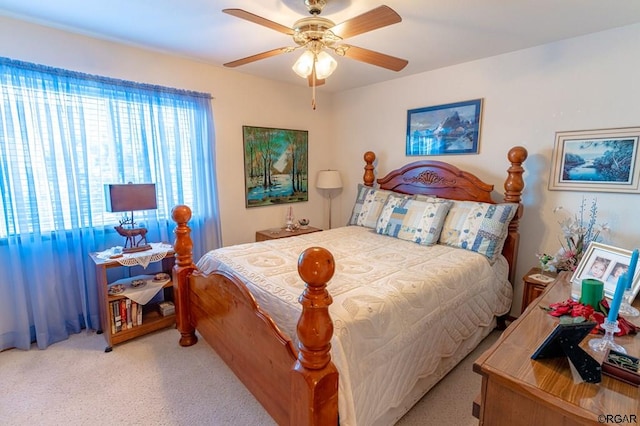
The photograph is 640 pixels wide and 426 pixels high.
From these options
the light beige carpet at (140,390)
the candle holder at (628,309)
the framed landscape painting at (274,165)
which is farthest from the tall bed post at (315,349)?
the framed landscape painting at (274,165)

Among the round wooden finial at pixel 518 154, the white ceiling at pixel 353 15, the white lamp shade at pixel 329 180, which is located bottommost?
the white lamp shade at pixel 329 180

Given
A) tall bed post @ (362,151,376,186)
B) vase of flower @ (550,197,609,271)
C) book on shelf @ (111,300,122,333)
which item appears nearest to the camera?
vase of flower @ (550,197,609,271)

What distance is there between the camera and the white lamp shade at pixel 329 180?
13.1 feet

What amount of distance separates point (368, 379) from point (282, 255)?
111 centimetres

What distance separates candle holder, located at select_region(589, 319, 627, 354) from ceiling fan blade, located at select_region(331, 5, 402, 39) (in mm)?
1527

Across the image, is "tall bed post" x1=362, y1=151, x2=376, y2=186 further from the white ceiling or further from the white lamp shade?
the white ceiling

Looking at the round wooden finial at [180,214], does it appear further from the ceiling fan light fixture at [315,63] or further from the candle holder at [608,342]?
the candle holder at [608,342]

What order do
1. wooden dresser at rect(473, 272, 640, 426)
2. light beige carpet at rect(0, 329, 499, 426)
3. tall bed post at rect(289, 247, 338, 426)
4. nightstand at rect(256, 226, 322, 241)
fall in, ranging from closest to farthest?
wooden dresser at rect(473, 272, 640, 426) → tall bed post at rect(289, 247, 338, 426) → light beige carpet at rect(0, 329, 499, 426) → nightstand at rect(256, 226, 322, 241)

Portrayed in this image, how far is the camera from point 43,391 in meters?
1.94

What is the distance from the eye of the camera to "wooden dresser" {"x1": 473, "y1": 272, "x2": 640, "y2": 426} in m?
0.91

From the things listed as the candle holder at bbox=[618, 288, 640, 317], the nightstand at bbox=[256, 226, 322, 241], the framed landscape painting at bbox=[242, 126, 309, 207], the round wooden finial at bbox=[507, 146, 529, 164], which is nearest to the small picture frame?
the candle holder at bbox=[618, 288, 640, 317]

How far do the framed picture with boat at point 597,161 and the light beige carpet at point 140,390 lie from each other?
1.50 metres

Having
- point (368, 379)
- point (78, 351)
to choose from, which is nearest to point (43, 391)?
point (78, 351)

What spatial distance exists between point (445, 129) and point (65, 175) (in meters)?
3.42
